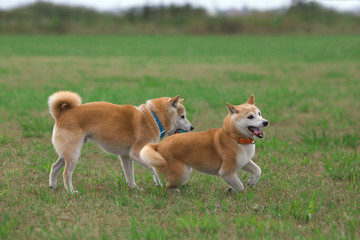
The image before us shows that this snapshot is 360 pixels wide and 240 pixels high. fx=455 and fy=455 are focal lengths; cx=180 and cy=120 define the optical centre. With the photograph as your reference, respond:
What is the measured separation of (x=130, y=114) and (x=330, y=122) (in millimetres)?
4881

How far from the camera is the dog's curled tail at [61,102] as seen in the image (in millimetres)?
4562

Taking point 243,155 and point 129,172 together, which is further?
point 129,172

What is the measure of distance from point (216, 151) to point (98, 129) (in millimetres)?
1194

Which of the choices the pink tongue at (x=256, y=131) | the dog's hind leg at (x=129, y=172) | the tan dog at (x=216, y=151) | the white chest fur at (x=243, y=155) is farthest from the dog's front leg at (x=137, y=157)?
the pink tongue at (x=256, y=131)

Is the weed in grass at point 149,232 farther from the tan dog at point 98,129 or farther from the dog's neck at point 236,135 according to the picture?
Result: the dog's neck at point 236,135

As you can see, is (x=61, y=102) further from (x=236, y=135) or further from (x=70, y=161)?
(x=236, y=135)

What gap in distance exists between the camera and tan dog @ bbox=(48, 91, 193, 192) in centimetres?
448

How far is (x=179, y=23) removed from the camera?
54125mm

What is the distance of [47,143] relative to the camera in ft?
22.1

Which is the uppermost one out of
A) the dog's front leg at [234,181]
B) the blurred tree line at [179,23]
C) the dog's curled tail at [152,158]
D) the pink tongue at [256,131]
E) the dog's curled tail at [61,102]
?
the dog's curled tail at [61,102]

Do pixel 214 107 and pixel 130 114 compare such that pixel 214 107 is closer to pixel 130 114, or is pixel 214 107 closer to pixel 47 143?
pixel 47 143

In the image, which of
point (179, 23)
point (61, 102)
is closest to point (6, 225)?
point (61, 102)

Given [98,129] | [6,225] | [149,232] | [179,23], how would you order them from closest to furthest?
[149,232] → [6,225] → [98,129] → [179,23]

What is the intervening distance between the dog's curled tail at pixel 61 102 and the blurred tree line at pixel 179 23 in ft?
149
